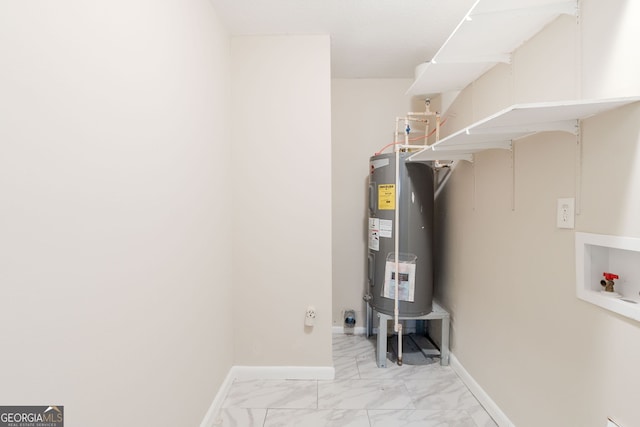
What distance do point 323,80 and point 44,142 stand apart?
5.97 feet

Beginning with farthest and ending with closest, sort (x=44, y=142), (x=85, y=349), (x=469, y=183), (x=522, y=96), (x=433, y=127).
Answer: (x=433, y=127)
(x=469, y=183)
(x=522, y=96)
(x=85, y=349)
(x=44, y=142)

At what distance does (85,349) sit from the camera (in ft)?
2.80

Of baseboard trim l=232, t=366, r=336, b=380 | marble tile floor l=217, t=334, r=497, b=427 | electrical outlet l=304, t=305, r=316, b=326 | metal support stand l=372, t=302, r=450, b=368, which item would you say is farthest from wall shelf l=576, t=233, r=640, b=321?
baseboard trim l=232, t=366, r=336, b=380

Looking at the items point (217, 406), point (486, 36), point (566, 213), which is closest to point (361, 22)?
point (486, 36)

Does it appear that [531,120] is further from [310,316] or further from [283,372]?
[283,372]

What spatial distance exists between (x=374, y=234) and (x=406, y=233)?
0.27 m

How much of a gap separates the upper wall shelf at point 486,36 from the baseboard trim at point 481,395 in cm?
202

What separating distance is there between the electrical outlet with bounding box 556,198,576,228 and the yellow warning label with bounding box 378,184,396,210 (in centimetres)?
117

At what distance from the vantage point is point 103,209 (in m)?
0.92

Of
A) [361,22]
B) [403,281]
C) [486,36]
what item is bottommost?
[403,281]

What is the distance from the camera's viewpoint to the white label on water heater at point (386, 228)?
2422mm

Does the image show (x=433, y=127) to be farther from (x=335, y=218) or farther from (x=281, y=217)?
(x=281, y=217)

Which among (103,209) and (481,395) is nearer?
(103,209)

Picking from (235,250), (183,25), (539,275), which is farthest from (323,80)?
(539,275)
